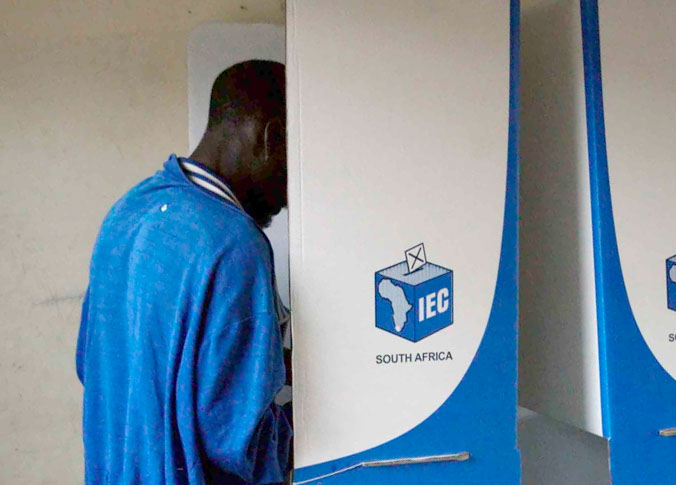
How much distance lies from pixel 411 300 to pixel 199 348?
1.02ft

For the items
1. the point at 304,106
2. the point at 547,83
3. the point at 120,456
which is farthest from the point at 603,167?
the point at 120,456

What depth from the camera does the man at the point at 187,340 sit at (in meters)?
0.81

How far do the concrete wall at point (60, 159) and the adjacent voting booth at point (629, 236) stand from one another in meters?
0.92

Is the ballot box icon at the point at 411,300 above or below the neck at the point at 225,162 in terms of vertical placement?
below

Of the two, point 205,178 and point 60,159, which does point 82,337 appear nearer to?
point 205,178

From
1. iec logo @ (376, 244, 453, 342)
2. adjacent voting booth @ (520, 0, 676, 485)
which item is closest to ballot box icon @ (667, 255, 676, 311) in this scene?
adjacent voting booth @ (520, 0, 676, 485)

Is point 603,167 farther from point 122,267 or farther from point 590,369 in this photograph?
point 122,267

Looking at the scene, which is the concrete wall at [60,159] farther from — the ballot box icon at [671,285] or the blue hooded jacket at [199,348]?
the ballot box icon at [671,285]

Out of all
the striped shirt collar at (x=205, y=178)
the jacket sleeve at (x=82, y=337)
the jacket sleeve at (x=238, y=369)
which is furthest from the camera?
the jacket sleeve at (x=82, y=337)

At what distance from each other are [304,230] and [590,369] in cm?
54

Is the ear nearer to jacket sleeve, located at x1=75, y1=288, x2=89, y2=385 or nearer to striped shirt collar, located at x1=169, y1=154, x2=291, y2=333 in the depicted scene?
striped shirt collar, located at x1=169, y1=154, x2=291, y2=333

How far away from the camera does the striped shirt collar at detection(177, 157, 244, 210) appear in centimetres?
93

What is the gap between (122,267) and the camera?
36.7 inches

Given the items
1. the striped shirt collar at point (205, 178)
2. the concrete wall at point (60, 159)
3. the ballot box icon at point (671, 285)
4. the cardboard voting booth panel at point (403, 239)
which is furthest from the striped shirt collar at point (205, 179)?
the ballot box icon at point (671, 285)
